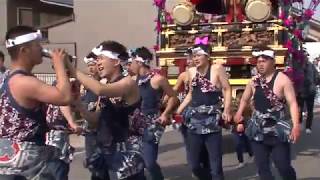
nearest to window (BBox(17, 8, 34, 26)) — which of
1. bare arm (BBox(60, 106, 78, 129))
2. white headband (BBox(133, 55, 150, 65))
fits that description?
white headband (BBox(133, 55, 150, 65))

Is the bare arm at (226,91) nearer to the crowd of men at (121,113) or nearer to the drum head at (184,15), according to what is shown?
the crowd of men at (121,113)

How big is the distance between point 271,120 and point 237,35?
14.3 ft

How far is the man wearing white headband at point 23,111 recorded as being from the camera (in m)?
4.38

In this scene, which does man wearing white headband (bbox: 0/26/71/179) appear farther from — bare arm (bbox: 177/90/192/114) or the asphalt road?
the asphalt road

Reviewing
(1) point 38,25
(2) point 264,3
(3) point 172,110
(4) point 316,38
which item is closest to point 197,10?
(2) point 264,3

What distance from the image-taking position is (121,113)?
16.6 ft

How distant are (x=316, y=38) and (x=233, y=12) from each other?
21085 mm

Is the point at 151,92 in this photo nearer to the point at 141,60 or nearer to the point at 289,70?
the point at 141,60

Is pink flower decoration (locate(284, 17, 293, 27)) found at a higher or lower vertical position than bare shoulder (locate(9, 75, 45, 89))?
higher

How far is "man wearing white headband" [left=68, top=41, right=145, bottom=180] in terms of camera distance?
5.06 metres

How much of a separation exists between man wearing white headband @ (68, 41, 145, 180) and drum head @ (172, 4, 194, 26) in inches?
237

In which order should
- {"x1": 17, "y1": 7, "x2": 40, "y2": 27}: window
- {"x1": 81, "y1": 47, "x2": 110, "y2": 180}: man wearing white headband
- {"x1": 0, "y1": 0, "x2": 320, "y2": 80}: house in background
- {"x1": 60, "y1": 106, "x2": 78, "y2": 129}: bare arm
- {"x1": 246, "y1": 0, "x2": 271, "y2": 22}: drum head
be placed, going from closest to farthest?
{"x1": 81, "y1": 47, "x2": 110, "y2": 180}: man wearing white headband, {"x1": 60, "y1": 106, "x2": 78, "y2": 129}: bare arm, {"x1": 246, "y1": 0, "x2": 271, "y2": 22}: drum head, {"x1": 0, "y1": 0, "x2": 320, "y2": 80}: house in background, {"x1": 17, "y1": 7, "x2": 40, "y2": 27}: window

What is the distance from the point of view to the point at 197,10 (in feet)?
40.0

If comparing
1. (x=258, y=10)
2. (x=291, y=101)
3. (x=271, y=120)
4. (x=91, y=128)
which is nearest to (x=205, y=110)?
(x=271, y=120)
